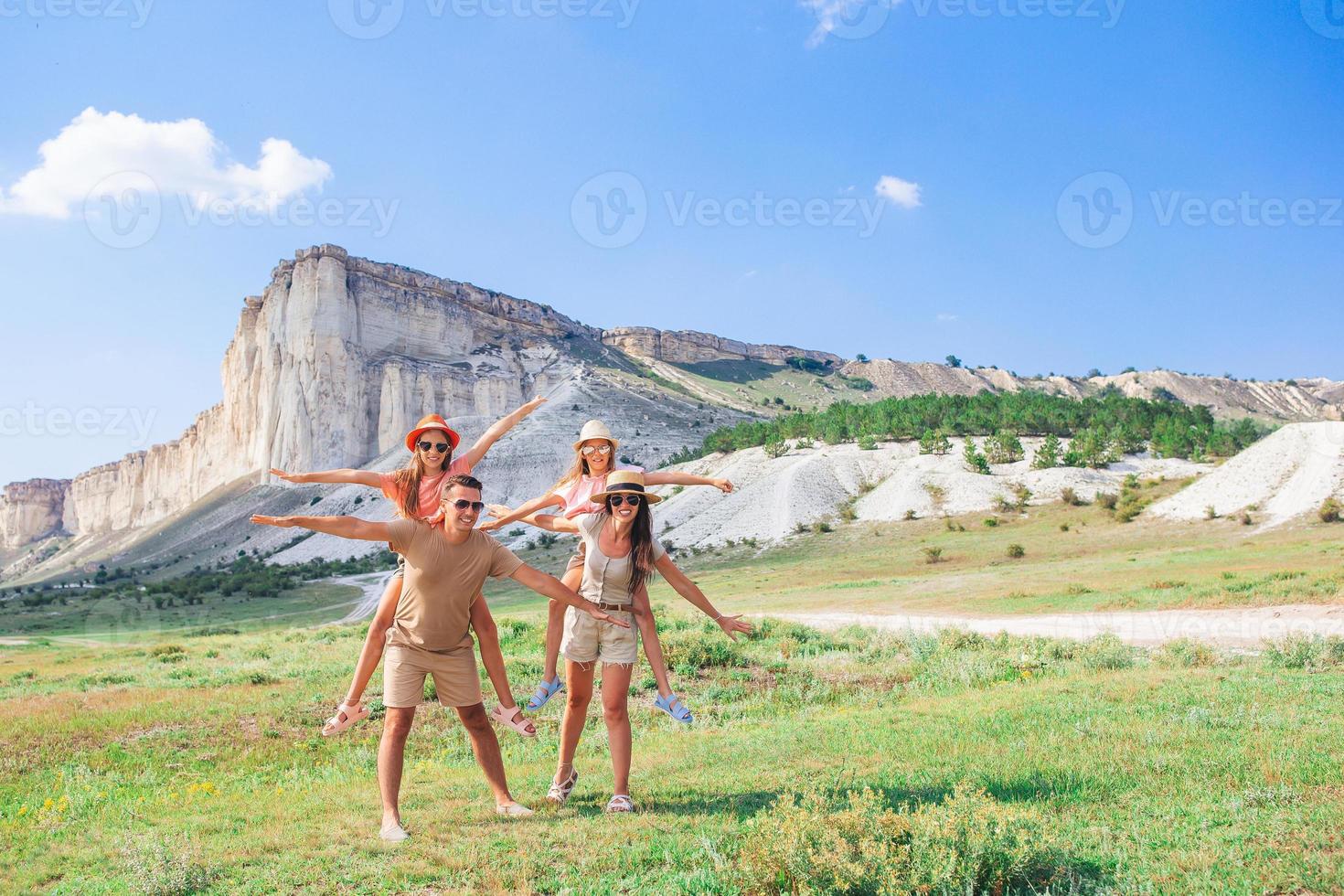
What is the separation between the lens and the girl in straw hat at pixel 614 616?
235 inches

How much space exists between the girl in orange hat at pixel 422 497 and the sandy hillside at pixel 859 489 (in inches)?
2017

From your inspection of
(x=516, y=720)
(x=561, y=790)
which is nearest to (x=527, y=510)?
(x=516, y=720)

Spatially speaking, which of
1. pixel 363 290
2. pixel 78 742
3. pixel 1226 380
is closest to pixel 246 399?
pixel 363 290

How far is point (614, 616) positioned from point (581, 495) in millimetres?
1267

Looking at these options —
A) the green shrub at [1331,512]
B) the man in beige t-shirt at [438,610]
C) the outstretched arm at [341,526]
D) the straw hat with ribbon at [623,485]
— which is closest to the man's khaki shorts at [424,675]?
the man in beige t-shirt at [438,610]

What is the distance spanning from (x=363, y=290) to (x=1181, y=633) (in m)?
111

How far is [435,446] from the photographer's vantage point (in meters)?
6.52

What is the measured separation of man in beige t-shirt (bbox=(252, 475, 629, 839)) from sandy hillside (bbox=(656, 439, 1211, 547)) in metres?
51.6

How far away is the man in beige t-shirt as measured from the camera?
5633 millimetres

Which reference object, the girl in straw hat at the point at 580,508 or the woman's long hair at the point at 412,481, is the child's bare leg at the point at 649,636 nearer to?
the girl in straw hat at the point at 580,508

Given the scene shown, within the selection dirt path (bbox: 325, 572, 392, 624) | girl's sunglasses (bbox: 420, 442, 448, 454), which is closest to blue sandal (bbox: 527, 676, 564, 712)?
girl's sunglasses (bbox: 420, 442, 448, 454)

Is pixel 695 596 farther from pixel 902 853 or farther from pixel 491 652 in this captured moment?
pixel 902 853

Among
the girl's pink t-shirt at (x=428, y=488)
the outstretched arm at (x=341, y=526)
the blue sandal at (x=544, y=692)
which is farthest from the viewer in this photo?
the blue sandal at (x=544, y=692)

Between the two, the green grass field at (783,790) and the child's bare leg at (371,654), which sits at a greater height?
the child's bare leg at (371,654)
